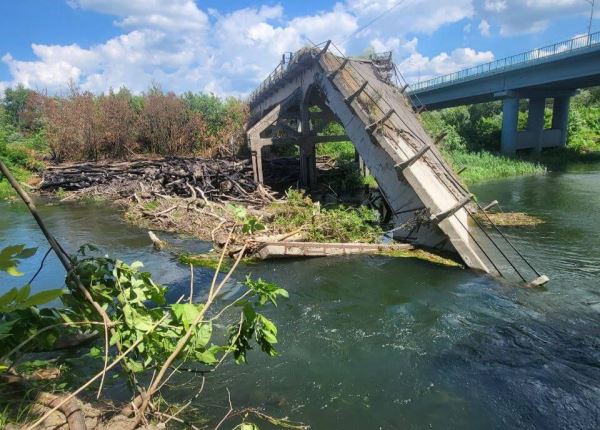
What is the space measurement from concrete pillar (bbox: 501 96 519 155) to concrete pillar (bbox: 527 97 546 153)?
2236 millimetres

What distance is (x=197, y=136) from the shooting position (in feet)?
96.1

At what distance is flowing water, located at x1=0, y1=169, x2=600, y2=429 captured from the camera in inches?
181

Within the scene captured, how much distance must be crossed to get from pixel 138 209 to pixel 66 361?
1288cm

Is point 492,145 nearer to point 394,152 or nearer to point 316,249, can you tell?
point 394,152

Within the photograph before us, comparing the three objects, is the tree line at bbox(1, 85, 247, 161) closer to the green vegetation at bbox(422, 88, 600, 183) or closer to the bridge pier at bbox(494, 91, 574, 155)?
the green vegetation at bbox(422, 88, 600, 183)

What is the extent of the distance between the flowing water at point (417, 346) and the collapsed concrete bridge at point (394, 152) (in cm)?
88

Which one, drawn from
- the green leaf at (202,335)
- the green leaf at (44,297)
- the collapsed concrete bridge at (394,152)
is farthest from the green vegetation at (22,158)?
the green leaf at (44,297)

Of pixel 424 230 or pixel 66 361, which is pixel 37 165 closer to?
pixel 424 230

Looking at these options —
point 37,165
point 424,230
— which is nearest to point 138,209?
point 424,230

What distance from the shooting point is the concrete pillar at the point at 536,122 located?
115 ft

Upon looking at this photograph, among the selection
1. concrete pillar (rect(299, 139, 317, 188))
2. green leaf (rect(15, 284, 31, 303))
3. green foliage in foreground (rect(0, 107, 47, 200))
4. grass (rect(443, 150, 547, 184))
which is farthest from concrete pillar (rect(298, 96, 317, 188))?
green leaf (rect(15, 284, 31, 303))

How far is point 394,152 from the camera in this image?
11.1 meters

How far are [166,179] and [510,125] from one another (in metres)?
28.8

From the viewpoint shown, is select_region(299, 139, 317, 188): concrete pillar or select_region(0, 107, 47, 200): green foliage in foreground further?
select_region(0, 107, 47, 200): green foliage in foreground
